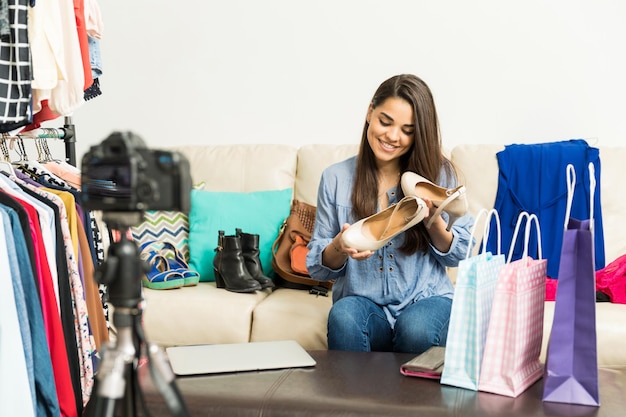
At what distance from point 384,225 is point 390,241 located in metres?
0.11

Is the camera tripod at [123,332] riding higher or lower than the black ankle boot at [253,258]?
higher

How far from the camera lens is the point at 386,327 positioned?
1.92 metres

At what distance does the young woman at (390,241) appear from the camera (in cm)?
187

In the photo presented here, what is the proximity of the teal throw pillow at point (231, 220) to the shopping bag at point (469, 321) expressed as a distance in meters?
1.28

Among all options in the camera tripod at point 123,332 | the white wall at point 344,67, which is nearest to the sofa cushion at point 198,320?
the white wall at point 344,67

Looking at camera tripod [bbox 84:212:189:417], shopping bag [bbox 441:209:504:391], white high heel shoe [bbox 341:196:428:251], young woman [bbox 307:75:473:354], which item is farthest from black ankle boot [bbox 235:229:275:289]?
camera tripod [bbox 84:212:189:417]

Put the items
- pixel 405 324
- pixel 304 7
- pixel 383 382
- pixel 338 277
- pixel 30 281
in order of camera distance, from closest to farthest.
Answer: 1. pixel 383 382
2. pixel 30 281
3. pixel 405 324
4. pixel 338 277
5. pixel 304 7

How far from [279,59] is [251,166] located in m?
0.57

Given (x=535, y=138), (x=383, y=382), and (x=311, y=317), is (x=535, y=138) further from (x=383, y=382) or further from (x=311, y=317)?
(x=383, y=382)

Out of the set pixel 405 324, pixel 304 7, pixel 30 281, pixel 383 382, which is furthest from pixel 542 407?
pixel 304 7

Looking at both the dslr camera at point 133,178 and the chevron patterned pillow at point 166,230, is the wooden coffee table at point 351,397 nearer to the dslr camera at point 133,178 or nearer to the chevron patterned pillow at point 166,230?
the dslr camera at point 133,178

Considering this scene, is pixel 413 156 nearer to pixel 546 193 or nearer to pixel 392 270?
pixel 392 270

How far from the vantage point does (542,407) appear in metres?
1.32

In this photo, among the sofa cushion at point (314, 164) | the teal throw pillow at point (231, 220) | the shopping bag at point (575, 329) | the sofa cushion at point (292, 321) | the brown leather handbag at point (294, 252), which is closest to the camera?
the shopping bag at point (575, 329)
